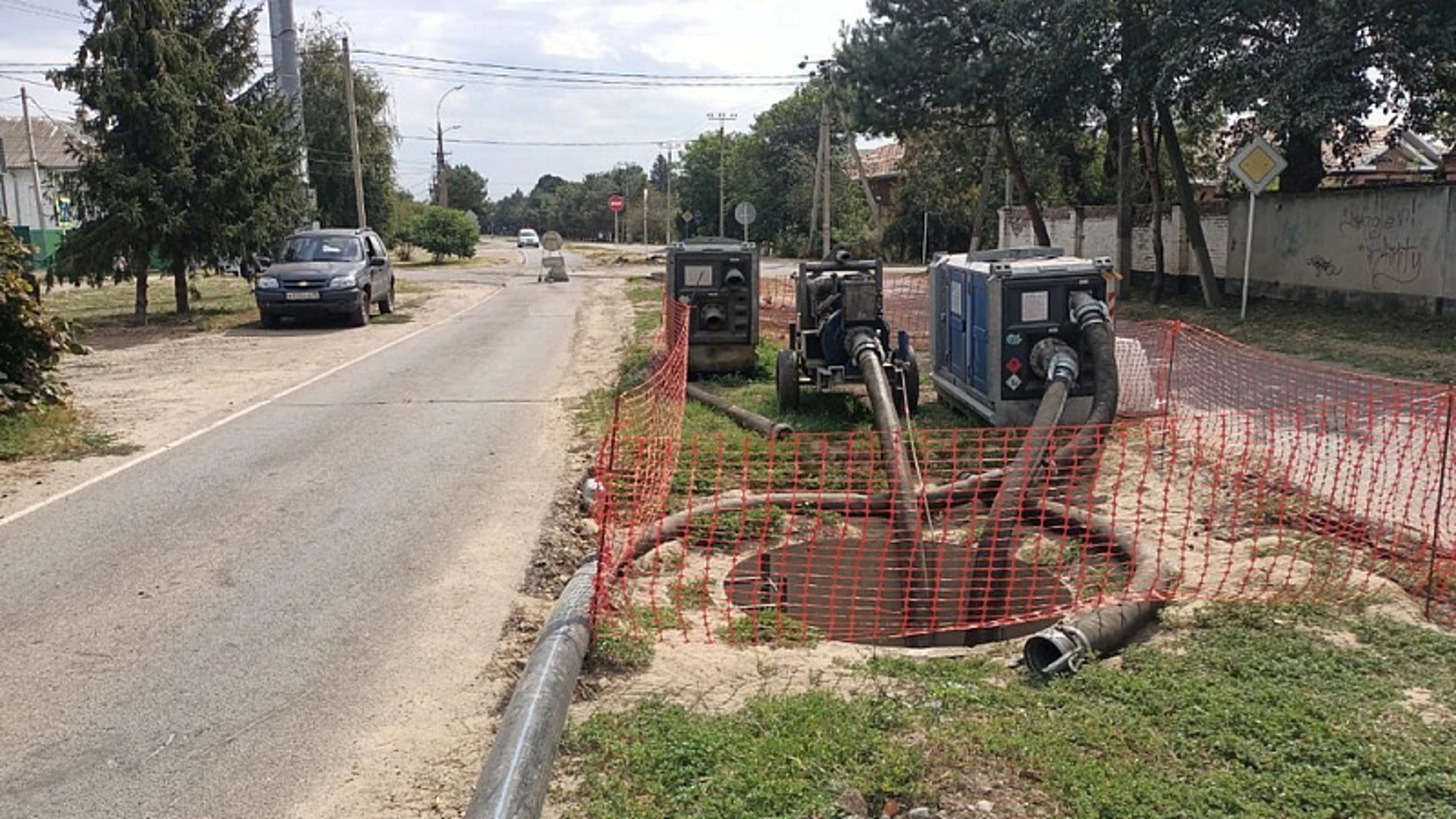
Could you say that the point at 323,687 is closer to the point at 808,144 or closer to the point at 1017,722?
the point at 1017,722

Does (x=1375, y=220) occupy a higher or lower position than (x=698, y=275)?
higher

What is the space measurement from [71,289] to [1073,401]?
1252 inches

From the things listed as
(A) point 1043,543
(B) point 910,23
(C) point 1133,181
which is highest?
(B) point 910,23

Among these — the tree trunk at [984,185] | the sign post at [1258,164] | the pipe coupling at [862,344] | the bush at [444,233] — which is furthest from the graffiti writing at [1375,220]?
the bush at [444,233]

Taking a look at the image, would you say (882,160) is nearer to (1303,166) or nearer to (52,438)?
(1303,166)

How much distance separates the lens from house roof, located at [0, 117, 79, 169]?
2190 inches

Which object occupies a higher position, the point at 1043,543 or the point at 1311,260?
the point at 1311,260

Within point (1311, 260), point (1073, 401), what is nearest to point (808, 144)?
point (1311, 260)

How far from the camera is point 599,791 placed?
397 cm

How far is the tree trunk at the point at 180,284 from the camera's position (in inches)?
857

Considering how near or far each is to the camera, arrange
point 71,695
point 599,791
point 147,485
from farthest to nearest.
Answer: point 147,485 → point 71,695 → point 599,791

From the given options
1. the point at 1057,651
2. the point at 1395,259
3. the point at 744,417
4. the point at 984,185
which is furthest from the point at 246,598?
the point at 984,185

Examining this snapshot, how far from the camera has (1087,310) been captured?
9.14 meters

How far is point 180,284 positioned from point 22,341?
1226 centimetres
